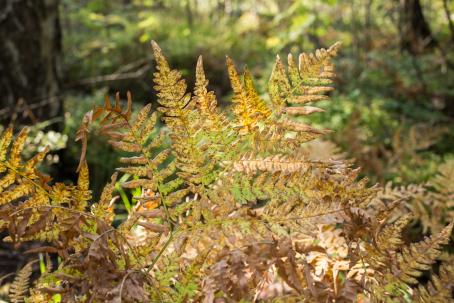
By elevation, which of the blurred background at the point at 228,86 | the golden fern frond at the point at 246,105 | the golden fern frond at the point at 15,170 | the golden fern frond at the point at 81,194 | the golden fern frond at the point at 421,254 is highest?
the golden fern frond at the point at 246,105

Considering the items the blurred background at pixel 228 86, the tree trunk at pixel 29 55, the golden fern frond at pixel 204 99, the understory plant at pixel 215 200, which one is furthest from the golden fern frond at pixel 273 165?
the tree trunk at pixel 29 55

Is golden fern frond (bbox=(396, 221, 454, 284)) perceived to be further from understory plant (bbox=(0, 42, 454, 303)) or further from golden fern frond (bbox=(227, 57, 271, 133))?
golden fern frond (bbox=(227, 57, 271, 133))

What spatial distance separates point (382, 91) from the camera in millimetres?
6930

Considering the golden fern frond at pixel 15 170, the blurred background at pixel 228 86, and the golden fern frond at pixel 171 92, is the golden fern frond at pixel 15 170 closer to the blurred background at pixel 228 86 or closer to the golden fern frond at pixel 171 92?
the golden fern frond at pixel 171 92

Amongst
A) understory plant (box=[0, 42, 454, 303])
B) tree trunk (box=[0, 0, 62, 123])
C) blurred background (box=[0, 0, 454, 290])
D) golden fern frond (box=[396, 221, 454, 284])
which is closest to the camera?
understory plant (box=[0, 42, 454, 303])

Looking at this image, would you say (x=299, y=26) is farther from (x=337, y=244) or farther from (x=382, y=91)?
(x=337, y=244)

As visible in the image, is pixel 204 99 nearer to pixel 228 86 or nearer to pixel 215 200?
pixel 215 200

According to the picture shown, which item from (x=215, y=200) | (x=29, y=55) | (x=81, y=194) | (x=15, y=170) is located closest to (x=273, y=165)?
(x=215, y=200)

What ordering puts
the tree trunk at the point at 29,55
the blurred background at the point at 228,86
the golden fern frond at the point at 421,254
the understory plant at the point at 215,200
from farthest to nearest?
the tree trunk at the point at 29,55 < the blurred background at the point at 228,86 < the golden fern frond at the point at 421,254 < the understory plant at the point at 215,200

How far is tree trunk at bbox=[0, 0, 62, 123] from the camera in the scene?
372 centimetres

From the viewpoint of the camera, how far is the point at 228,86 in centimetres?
825

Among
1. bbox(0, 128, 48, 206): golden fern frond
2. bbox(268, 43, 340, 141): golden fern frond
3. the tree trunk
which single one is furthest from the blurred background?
bbox(268, 43, 340, 141): golden fern frond

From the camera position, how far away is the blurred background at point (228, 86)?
10.9 ft

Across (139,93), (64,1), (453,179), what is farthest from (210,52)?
(453,179)
